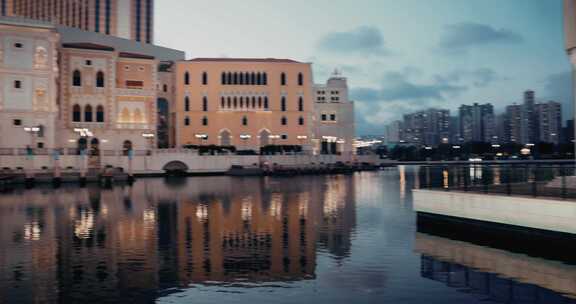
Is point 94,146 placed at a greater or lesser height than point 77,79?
lesser

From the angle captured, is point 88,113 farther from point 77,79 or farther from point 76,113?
point 77,79

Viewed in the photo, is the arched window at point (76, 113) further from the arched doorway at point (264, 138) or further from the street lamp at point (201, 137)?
the arched doorway at point (264, 138)

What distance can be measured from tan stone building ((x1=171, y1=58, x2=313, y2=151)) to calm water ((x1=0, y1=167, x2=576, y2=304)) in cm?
5880

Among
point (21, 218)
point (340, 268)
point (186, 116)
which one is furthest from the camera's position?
point (186, 116)

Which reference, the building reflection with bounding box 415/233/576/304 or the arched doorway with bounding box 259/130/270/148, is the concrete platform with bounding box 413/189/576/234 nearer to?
the building reflection with bounding box 415/233/576/304

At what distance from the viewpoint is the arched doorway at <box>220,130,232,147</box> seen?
278ft

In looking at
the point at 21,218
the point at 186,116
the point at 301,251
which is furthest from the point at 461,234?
the point at 186,116

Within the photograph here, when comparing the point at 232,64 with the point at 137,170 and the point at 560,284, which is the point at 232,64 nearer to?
the point at 137,170

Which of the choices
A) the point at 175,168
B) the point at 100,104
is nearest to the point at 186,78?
the point at 100,104

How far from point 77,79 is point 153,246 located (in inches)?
2236

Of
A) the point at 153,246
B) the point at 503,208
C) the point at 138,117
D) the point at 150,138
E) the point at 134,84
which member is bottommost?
the point at 153,246

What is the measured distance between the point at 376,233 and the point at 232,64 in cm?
6779

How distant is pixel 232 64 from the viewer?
8456 cm

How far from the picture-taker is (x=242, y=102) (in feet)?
279
